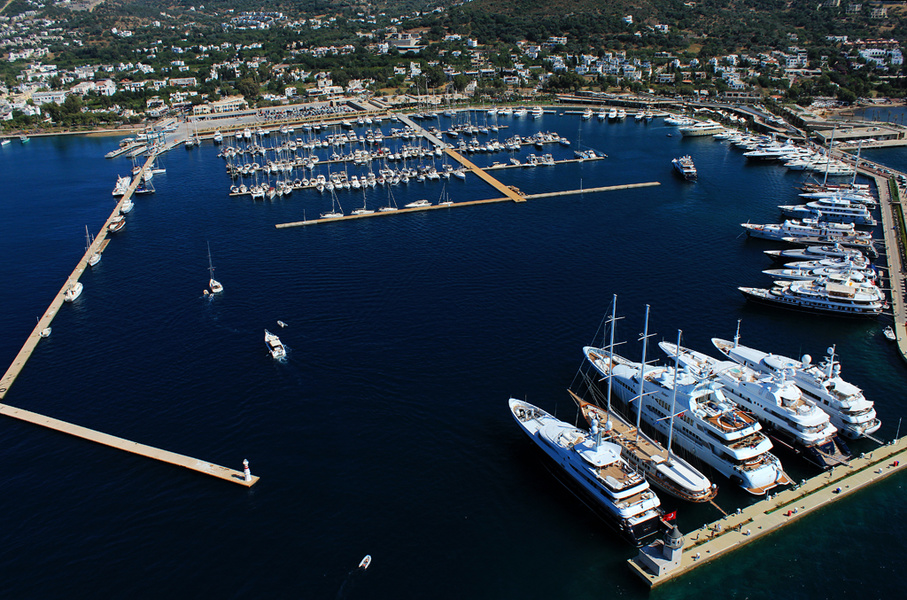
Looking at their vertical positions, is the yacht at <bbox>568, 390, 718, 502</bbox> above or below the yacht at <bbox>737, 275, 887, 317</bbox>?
below

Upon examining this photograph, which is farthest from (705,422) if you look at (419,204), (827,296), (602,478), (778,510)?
(419,204)

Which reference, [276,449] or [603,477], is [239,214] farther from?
[603,477]

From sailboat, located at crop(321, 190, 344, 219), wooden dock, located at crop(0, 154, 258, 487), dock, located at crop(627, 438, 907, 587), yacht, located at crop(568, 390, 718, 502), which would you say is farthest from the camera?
sailboat, located at crop(321, 190, 344, 219)

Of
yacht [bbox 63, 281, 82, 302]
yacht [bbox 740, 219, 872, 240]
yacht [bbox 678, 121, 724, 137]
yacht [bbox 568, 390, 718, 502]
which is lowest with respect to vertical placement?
yacht [bbox 568, 390, 718, 502]

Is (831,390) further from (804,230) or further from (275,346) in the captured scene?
(275,346)

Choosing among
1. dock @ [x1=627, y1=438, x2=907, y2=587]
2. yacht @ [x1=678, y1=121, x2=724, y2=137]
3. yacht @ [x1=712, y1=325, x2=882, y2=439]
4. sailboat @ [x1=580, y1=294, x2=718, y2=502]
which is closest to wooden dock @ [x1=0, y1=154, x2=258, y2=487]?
sailboat @ [x1=580, y1=294, x2=718, y2=502]

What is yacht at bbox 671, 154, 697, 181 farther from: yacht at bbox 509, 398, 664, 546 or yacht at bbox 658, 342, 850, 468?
yacht at bbox 509, 398, 664, 546

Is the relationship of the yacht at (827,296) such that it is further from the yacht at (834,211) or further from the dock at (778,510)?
the yacht at (834,211)
